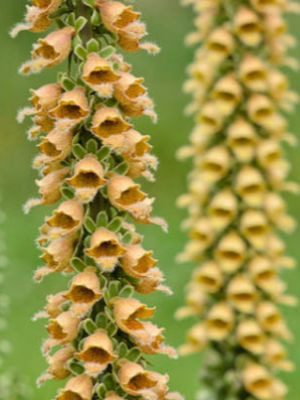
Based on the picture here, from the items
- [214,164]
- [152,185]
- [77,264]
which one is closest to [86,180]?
[77,264]

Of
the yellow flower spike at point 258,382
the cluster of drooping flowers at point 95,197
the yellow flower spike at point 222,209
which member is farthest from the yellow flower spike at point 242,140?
the cluster of drooping flowers at point 95,197

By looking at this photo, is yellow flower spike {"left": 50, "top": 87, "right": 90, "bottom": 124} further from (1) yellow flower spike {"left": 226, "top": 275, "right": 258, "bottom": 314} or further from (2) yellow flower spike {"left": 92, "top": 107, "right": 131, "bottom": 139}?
(1) yellow flower spike {"left": 226, "top": 275, "right": 258, "bottom": 314}

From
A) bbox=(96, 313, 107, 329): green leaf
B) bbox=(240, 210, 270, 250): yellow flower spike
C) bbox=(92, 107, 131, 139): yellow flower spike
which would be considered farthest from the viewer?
bbox=(240, 210, 270, 250): yellow flower spike

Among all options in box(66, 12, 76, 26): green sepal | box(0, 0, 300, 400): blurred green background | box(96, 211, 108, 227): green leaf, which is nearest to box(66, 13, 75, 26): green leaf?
box(66, 12, 76, 26): green sepal

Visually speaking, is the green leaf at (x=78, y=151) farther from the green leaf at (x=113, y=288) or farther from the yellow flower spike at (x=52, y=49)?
the green leaf at (x=113, y=288)

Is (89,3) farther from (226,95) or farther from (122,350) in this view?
(226,95)

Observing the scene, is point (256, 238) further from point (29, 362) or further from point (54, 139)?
point (29, 362)
